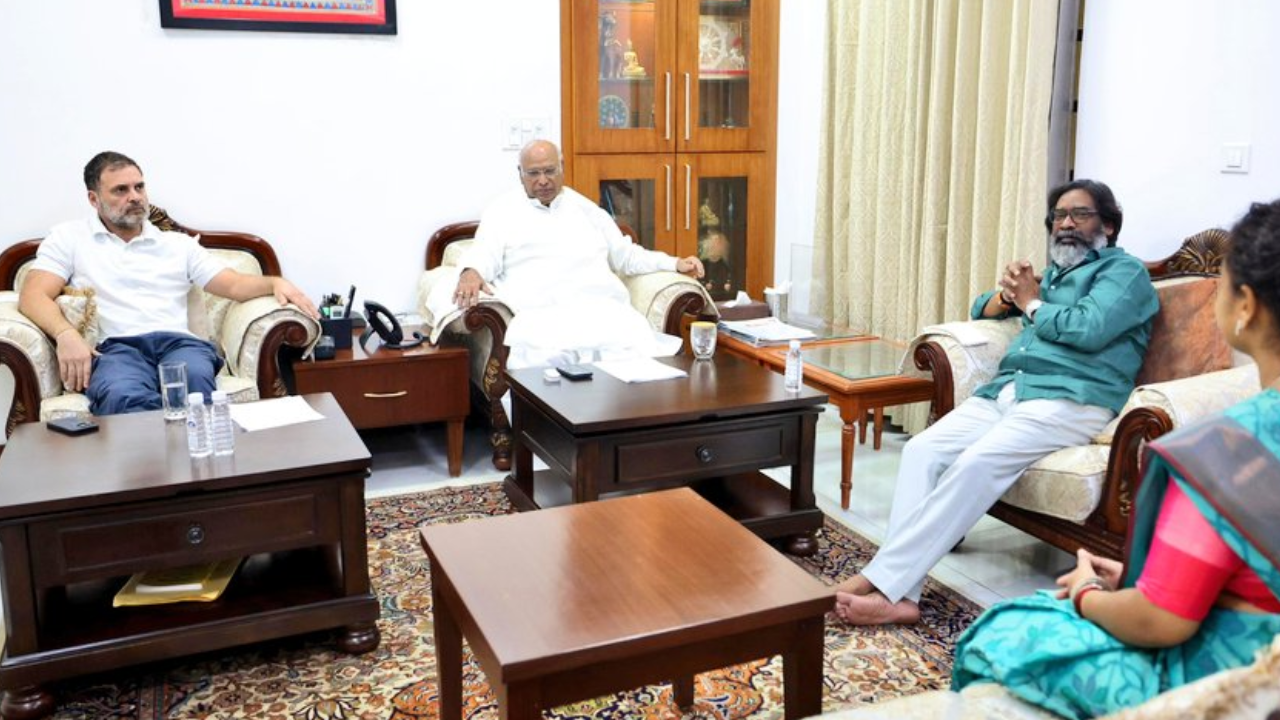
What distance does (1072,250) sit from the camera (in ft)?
9.63

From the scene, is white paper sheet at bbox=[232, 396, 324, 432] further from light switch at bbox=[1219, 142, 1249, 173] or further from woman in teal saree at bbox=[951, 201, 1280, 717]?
light switch at bbox=[1219, 142, 1249, 173]

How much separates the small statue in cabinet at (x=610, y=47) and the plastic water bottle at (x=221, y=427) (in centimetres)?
275

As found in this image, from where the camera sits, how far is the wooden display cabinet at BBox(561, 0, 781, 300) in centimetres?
475

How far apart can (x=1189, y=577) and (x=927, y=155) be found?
2997mm

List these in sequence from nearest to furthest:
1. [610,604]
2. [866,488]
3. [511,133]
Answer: [610,604] < [866,488] < [511,133]

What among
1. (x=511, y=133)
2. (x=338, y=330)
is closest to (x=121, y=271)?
(x=338, y=330)

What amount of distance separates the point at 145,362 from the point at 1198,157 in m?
3.27

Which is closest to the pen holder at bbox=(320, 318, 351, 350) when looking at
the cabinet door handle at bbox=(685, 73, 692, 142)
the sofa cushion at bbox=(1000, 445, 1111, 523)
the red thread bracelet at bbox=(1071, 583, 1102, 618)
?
the cabinet door handle at bbox=(685, 73, 692, 142)

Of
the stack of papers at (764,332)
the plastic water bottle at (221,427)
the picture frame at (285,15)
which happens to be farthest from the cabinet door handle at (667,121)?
the plastic water bottle at (221,427)

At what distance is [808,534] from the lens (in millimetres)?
3119

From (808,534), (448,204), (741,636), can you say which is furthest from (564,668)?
(448,204)

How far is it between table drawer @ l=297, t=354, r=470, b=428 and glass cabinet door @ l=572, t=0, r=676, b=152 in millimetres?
1437

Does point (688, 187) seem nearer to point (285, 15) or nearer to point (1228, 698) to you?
point (285, 15)

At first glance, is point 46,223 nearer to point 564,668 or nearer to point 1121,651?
point 564,668
